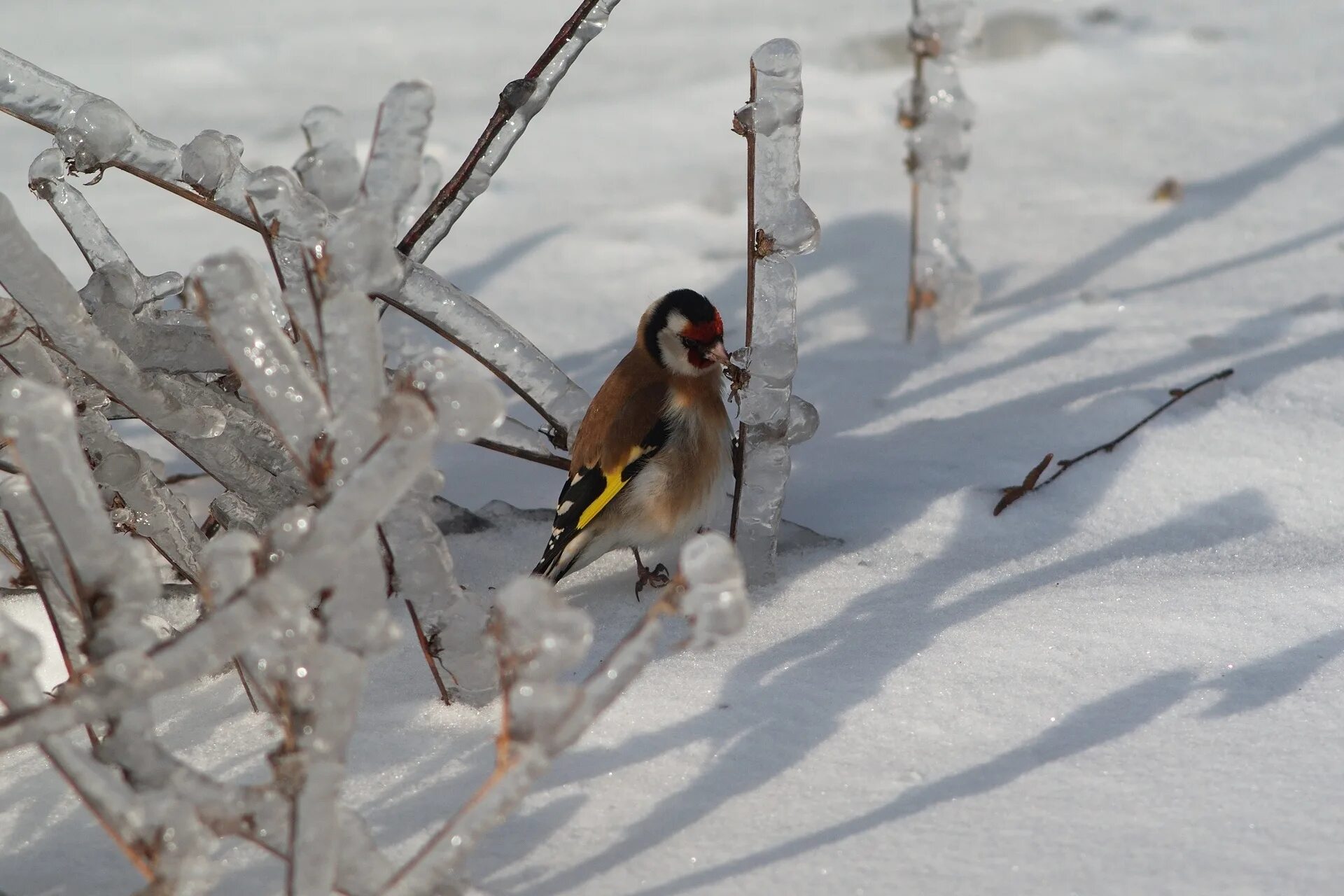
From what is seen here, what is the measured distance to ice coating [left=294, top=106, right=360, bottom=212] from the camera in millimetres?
1571

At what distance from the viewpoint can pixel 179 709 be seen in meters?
2.31

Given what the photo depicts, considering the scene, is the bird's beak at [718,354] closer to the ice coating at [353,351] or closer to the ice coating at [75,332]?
the ice coating at [75,332]

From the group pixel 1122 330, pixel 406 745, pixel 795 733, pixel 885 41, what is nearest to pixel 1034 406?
pixel 1122 330

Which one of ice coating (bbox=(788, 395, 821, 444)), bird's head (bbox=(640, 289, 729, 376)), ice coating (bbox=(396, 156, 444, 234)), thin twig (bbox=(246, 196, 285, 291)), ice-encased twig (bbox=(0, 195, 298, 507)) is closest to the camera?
ice-encased twig (bbox=(0, 195, 298, 507))

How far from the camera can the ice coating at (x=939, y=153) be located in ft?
12.5

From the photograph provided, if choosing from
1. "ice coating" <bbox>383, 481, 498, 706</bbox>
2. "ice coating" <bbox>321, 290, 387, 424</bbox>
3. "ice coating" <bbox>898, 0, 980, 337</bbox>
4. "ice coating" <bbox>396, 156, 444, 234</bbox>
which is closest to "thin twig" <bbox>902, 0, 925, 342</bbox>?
"ice coating" <bbox>898, 0, 980, 337</bbox>

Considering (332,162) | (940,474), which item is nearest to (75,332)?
(332,162)

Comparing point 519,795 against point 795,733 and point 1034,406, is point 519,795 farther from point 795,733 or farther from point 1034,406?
point 1034,406

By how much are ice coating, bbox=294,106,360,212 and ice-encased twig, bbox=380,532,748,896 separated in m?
0.53

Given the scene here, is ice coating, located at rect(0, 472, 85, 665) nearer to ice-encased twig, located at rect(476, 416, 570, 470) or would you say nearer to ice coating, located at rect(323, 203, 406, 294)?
ice coating, located at rect(323, 203, 406, 294)

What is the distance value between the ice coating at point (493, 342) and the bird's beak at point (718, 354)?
0.98 ft

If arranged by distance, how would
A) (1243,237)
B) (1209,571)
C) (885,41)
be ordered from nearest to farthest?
(1209,571), (1243,237), (885,41)

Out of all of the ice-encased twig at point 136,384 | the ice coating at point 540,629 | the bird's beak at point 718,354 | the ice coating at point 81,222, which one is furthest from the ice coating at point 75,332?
the bird's beak at point 718,354

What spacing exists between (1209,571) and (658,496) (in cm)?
109
